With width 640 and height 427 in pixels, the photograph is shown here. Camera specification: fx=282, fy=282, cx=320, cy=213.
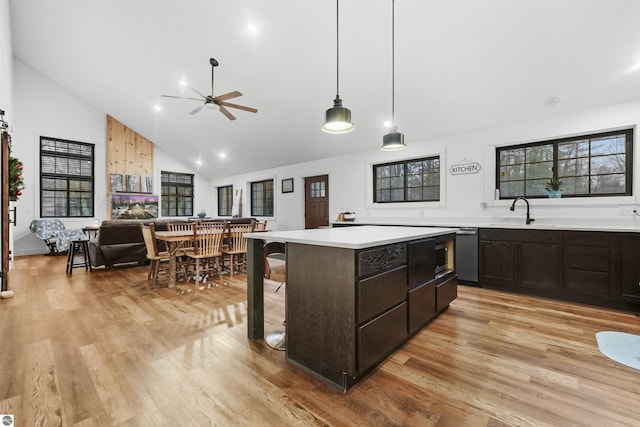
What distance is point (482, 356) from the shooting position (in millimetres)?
2072

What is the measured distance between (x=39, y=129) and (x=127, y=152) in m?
1.90

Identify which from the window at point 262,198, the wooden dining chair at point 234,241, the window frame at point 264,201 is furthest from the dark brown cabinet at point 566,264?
the window at point 262,198

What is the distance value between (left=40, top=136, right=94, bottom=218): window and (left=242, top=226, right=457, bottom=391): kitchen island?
8.25 m

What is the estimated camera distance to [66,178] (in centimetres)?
767

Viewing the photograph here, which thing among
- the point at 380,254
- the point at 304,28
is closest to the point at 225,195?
the point at 304,28

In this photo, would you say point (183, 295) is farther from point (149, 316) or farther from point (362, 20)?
point (362, 20)

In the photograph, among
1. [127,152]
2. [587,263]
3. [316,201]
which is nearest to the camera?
[587,263]

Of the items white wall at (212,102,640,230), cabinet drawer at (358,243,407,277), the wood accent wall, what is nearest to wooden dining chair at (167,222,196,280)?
cabinet drawer at (358,243,407,277)

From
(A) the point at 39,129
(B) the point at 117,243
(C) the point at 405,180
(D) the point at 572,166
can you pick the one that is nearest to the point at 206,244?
(B) the point at 117,243

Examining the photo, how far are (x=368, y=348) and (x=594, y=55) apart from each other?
389 cm

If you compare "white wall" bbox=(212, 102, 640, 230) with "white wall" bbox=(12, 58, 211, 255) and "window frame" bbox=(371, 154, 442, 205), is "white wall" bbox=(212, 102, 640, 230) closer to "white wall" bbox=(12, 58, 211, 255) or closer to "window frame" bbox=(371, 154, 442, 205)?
"window frame" bbox=(371, 154, 442, 205)

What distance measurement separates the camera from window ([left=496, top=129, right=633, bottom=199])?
355 cm

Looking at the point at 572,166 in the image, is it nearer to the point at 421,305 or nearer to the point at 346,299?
the point at 421,305

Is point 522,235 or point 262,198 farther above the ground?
point 262,198
